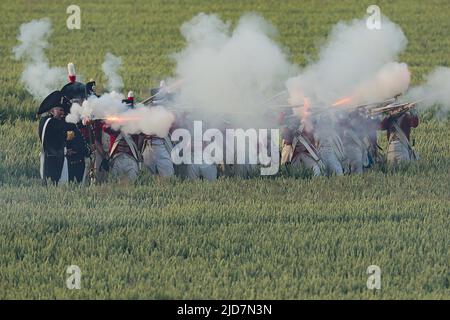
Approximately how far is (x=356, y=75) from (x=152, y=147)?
3863mm

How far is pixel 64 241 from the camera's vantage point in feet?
52.3

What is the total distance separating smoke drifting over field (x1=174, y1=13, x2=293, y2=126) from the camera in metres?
20.1

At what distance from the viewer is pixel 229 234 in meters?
16.3

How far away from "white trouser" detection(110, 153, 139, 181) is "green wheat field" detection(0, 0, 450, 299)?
0.51 ft

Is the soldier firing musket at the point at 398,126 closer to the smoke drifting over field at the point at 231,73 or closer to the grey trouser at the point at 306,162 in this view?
the grey trouser at the point at 306,162

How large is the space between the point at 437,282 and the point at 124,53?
17665mm

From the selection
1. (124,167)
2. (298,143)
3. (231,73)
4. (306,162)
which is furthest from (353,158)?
(124,167)

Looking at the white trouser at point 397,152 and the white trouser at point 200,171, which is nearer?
the white trouser at point 200,171

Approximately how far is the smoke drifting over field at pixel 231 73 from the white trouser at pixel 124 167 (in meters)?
1.35

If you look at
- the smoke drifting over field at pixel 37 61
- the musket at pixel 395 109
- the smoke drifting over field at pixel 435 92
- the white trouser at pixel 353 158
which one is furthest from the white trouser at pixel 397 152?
the smoke drifting over field at pixel 37 61

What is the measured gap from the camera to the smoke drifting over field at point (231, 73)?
20062 millimetres

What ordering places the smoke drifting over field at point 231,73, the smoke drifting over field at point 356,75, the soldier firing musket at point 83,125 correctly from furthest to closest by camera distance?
the smoke drifting over field at point 356,75
the smoke drifting over field at point 231,73
the soldier firing musket at point 83,125

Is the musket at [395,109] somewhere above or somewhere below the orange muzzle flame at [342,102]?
below
